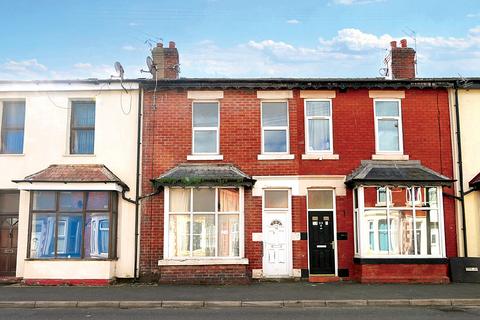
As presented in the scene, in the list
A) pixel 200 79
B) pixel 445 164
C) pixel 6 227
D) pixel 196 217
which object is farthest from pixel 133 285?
pixel 445 164

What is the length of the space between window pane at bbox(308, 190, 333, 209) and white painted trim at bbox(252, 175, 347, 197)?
0.23 meters

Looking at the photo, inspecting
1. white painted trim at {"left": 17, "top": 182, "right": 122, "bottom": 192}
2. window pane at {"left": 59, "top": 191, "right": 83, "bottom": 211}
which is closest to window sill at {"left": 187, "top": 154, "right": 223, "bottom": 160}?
white painted trim at {"left": 17, "top": 182, "right": 122, "bottom": 192}

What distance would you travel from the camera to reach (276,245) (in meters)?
16.8

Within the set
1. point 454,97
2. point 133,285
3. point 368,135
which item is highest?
point 454,97

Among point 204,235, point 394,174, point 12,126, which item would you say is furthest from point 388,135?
point 12,126

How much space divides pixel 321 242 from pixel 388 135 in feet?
13.6

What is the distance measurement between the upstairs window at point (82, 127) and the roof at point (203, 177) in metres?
2.77

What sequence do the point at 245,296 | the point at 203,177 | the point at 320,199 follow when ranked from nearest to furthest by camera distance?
the point at 245,296 < the point at 203,177 < the point at 320,199

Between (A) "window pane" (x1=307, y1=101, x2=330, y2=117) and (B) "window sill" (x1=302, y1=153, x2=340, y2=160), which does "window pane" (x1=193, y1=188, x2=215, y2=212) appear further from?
(A) "window pane" (x1=307, y1=101, x2=330, y2=117)

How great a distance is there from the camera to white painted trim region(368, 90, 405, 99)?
17.5 meters

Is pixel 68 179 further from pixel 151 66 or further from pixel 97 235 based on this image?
pixel 151 66

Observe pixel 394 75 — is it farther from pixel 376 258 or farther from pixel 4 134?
pixel 4 134

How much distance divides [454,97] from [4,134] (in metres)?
14.9

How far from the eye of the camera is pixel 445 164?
17.3 metres
